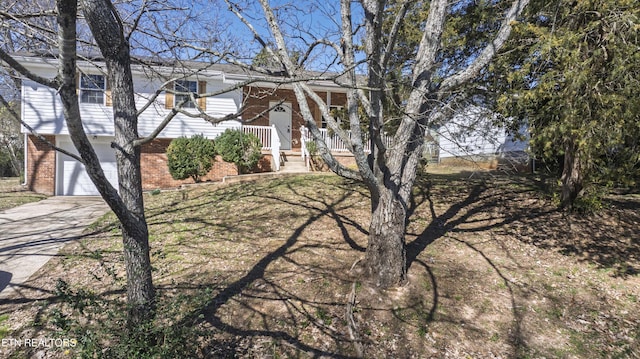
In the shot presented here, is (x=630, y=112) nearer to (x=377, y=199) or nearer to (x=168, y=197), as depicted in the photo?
(x=377, y=199)

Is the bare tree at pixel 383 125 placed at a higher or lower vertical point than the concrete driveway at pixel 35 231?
higher

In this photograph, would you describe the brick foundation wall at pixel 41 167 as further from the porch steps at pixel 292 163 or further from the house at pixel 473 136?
the house at pixel 473 136

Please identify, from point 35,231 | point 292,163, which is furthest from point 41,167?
point 292,163

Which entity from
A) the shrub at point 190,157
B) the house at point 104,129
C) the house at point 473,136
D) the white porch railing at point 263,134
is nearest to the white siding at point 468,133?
the house at point 473,136

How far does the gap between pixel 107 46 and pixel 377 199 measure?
3657 millimetres

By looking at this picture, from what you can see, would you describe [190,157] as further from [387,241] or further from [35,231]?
[387,241]

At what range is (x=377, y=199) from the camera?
16.4 feet

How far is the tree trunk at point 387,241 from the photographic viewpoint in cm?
494

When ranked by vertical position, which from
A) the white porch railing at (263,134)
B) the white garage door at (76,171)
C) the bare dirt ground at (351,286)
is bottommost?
the bare dirt ground at (351,286)

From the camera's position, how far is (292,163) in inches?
532

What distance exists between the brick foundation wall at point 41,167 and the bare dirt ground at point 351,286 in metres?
7.34

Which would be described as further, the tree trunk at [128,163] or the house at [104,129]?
the house at [104,129]

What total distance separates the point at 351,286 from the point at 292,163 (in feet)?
29.2

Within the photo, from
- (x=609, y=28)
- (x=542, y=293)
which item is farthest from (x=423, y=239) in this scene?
(x=609, y=28)
